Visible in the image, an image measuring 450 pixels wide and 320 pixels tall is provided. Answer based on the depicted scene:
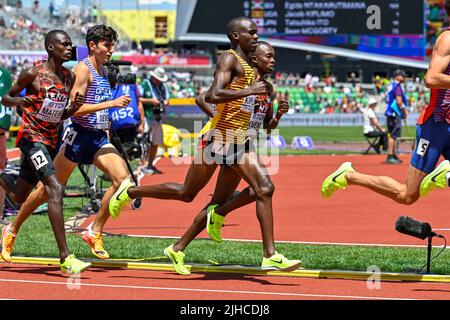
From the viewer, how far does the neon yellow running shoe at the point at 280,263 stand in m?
9.00

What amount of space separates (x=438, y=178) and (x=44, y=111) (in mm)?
3576

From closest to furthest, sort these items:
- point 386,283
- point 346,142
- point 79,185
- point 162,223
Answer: point 386,283
point 162,223
point 79,185
point 346,142

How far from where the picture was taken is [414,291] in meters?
8.38

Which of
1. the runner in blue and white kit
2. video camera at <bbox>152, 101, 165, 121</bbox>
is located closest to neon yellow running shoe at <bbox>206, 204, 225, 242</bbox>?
the runner in blue and white kit

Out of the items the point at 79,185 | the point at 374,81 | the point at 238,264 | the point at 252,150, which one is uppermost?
the point at 252,150

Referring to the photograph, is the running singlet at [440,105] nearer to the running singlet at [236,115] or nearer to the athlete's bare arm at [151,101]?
the running singlet at [236,115]

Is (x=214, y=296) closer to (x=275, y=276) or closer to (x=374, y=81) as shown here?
(x=275, y=276)

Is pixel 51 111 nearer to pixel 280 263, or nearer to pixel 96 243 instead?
pixel 96 243

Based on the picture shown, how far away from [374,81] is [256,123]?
60492 millimetres

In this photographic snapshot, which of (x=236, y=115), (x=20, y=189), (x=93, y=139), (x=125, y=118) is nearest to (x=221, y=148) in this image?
(x=236, y=115)

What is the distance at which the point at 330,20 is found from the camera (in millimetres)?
60906
